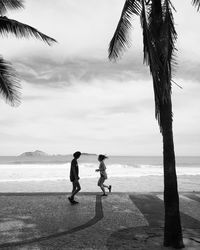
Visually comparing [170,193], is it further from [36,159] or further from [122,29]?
[36,159]

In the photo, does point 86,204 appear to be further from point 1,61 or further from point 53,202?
point 1,61

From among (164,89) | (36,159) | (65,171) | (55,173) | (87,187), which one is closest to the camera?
(164,89)

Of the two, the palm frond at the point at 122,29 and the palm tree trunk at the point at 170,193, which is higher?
the palm frond at the point at 122,29

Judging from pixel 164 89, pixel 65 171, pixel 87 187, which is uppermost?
pixel 164 89

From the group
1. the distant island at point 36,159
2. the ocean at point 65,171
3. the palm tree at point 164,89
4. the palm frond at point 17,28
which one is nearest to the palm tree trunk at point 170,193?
the palm tree at point 164,89

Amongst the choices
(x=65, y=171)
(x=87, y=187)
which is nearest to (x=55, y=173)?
(x=65, y=171)

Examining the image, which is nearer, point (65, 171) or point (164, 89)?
point (164, 89)

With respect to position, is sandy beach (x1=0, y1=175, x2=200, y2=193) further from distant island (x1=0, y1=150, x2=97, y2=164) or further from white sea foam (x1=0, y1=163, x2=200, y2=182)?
distant island (x1=0, y1=150, x2=97, y2=164)

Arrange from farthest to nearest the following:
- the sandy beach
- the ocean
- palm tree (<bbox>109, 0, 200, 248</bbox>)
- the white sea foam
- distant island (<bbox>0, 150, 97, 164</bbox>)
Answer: distant island (<bbox>0, 150, 97, 164</bbox>)
the ocean
the white sea foam
the sandy beach
palm tree (<bbox>109, 0, 200, 248</bbox>)

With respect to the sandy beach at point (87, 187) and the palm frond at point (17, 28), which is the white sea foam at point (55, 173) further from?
the palm frond at point (17, 28)

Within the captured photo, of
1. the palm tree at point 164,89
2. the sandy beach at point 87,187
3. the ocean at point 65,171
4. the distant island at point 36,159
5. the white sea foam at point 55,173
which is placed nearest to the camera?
the palm tree at point 164,89

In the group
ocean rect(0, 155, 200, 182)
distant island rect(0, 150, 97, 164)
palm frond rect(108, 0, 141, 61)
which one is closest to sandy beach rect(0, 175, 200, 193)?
ocean rect(0, 155, 200, 182)

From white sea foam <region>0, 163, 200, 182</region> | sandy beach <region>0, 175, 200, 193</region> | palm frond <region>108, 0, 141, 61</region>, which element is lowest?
sandy beach <region>0, 175, 200, 193</region>

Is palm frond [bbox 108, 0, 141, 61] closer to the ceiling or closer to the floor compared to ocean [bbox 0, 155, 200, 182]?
closer to the ceiling
